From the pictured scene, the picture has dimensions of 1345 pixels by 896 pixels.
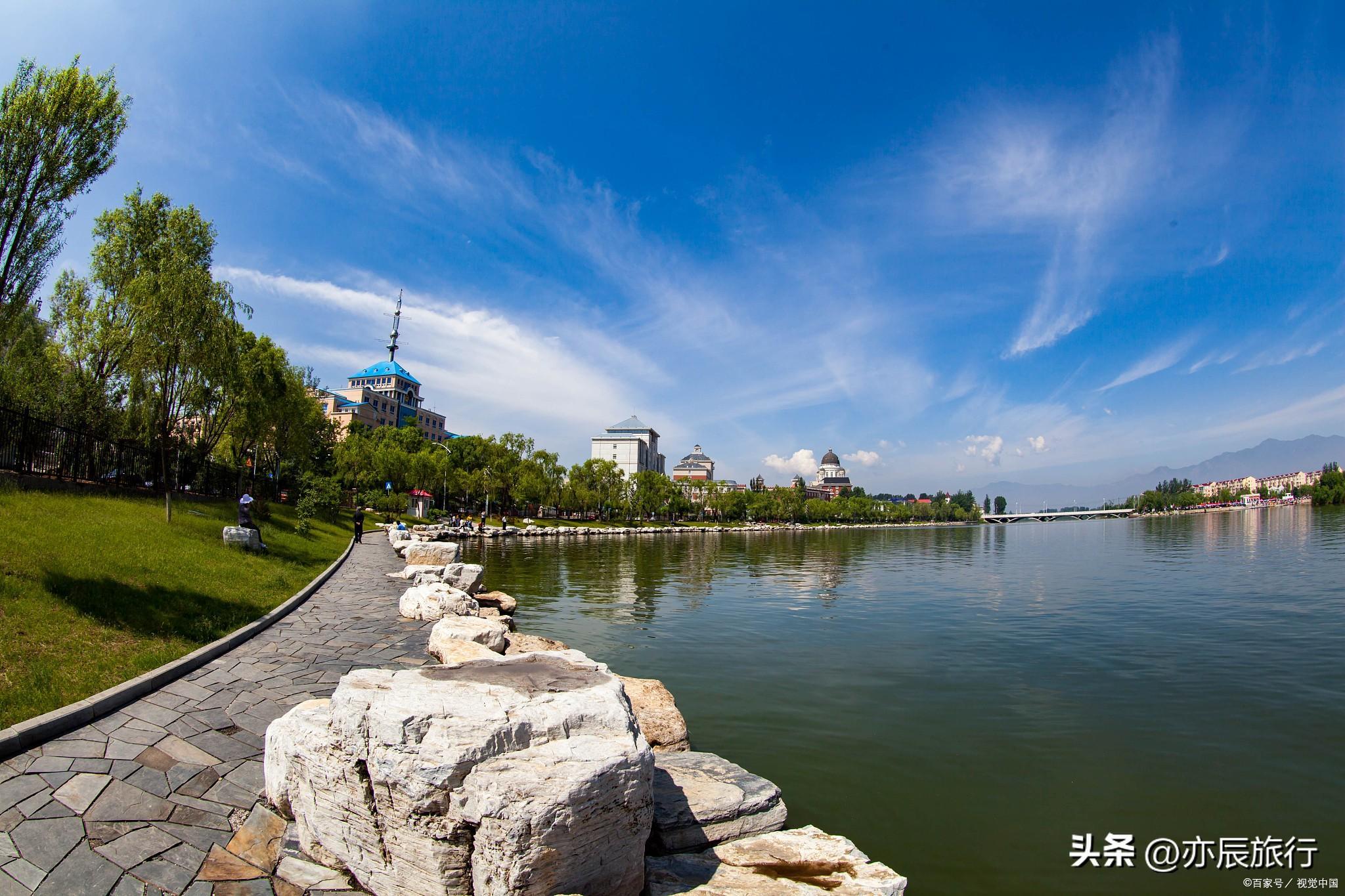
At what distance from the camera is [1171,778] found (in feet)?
26.5

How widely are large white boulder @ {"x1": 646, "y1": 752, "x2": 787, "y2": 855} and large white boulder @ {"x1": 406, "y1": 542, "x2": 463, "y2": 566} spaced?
1702cm

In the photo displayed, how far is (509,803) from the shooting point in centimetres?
428

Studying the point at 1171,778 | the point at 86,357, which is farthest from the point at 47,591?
the point at 86,357

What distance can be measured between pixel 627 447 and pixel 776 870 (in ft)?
559

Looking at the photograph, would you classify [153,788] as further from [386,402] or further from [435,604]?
[386,402]

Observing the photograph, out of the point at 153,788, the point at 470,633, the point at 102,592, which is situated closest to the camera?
the point at 153,788

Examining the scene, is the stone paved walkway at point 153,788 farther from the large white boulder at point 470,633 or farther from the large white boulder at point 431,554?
the large white boulder at point 431,554

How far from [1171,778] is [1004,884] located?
3744 millimetres

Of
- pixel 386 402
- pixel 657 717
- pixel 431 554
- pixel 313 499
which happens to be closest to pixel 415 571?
pixel 431 554

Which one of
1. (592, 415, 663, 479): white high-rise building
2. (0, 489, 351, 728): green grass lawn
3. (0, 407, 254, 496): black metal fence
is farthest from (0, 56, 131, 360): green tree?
(592, 415, 663, 479): white high-rise building

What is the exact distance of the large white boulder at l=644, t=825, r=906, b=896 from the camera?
16.3 ft

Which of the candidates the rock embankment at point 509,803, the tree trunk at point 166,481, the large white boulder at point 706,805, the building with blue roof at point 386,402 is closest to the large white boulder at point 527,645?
the large white boulder at point 706,805

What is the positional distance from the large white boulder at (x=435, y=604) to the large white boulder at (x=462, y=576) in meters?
3.36

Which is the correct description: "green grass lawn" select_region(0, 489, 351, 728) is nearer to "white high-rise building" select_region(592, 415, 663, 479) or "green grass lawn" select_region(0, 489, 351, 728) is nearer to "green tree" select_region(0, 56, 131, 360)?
"green tree" select_region(0, 56, 131, 360)
